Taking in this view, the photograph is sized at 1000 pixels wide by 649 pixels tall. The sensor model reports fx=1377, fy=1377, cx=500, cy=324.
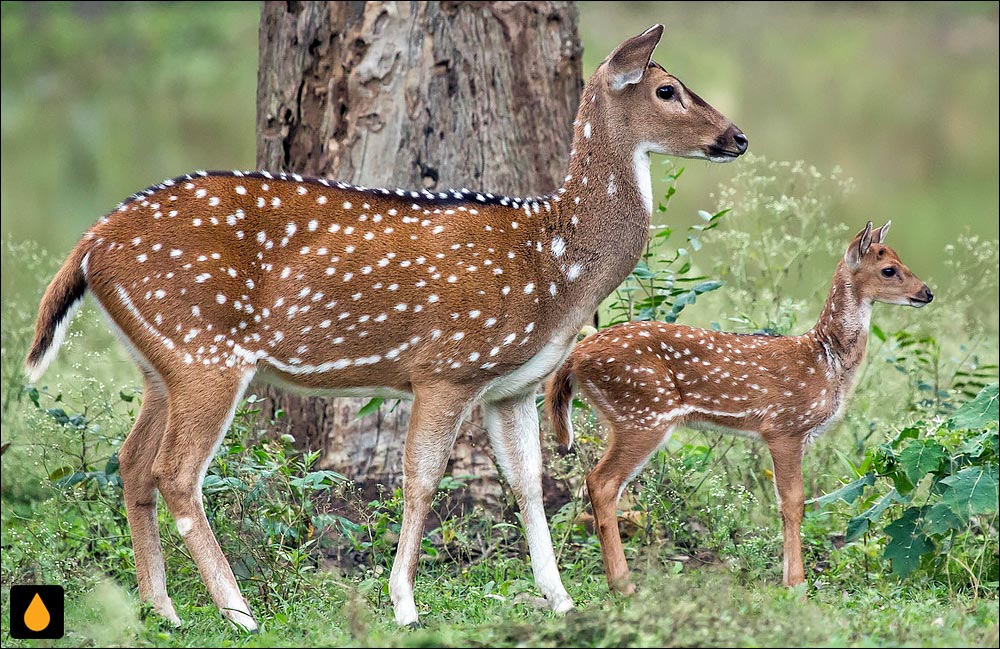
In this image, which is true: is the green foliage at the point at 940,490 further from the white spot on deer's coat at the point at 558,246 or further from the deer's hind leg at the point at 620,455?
the white spot on deer's coat at the point at 558,246

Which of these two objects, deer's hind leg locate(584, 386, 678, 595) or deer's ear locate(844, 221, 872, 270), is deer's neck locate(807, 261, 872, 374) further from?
deer's hind leg locate(584, 386, 678, 595)

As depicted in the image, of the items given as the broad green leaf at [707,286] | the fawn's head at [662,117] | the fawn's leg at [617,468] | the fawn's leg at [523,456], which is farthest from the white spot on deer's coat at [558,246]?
the broad green leaf at [707,286]

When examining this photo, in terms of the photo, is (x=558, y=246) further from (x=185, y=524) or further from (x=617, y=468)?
(x=185, y=524)

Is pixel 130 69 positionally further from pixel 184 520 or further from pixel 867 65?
pixel 184 520

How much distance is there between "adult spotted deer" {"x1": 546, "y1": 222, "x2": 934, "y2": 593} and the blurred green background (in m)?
9.98

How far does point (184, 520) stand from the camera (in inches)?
217

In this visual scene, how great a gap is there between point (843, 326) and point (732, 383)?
2.30ft

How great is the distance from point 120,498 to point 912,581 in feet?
13.5

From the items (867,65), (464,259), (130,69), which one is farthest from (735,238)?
(130,69)

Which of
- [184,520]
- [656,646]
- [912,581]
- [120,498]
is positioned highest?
[656,646]

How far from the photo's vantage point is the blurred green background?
17734 mm

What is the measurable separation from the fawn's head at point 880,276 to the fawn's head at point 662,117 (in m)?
1.25

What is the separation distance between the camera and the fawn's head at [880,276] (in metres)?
6.85

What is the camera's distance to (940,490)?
6.26 m
